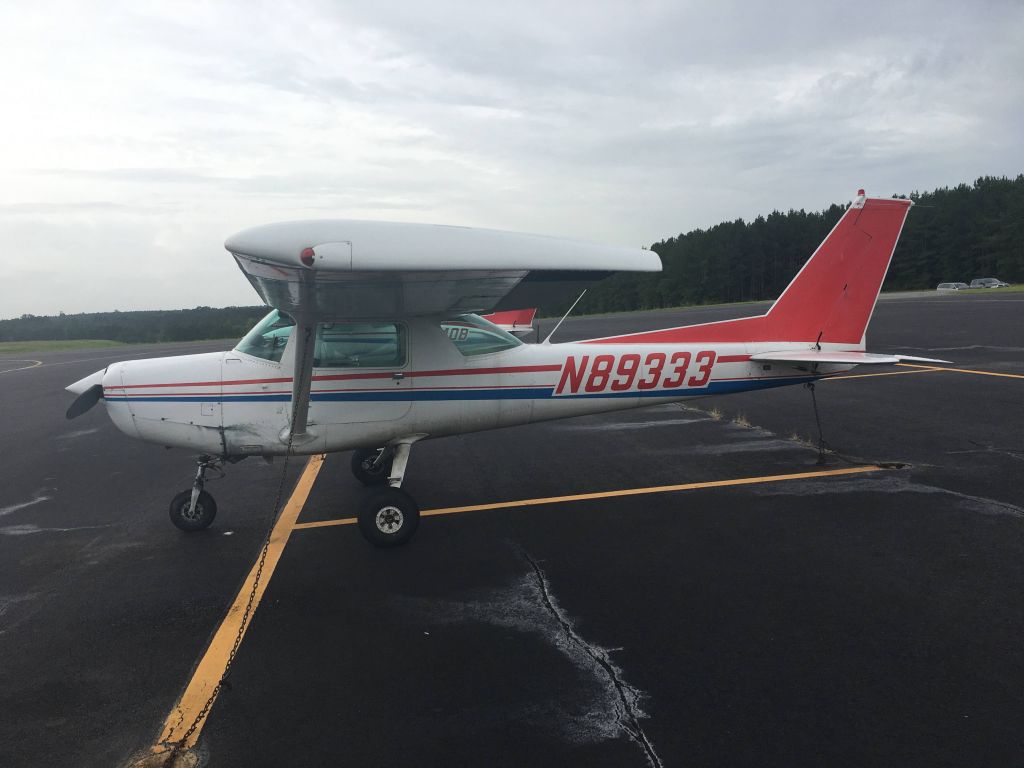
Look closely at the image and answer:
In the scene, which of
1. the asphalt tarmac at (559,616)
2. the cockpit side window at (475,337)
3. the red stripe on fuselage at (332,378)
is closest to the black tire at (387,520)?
the asphalt tarmac at (559,616)

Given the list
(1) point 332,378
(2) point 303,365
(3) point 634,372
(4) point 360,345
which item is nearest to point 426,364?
(4) point 360,345

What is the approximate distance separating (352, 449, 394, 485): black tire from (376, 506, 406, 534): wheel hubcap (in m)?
1.92

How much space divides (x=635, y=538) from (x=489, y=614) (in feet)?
5.91

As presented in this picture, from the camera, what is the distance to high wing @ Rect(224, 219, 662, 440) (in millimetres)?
3742

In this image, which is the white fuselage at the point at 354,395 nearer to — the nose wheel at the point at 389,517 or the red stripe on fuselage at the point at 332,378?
the red stripe on fuselage at the point at 332,378

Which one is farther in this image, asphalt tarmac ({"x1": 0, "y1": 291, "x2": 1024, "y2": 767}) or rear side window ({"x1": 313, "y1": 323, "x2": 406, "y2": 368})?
rear side window ({"x1": 313, "y1": 323, "x2": 406, "y2": 368})

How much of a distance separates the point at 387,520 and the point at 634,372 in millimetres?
2811

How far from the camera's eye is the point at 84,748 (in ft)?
10.7

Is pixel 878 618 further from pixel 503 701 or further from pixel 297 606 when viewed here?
pixel 297 606

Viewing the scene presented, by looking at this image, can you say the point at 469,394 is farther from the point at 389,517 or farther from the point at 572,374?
the point at 389,517

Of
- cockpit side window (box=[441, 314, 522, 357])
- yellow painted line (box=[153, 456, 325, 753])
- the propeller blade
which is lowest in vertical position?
yellow painted line (box=[153, 456, 325, 753])

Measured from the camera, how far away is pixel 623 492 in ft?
23.6

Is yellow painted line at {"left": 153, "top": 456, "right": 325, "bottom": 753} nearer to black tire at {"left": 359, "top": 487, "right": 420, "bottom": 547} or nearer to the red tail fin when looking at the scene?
black tire at {"left": 359, "top": 487, "right": 420, "bottom": 547}

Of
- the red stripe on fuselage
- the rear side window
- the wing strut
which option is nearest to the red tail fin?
the red stripe on fuselage
